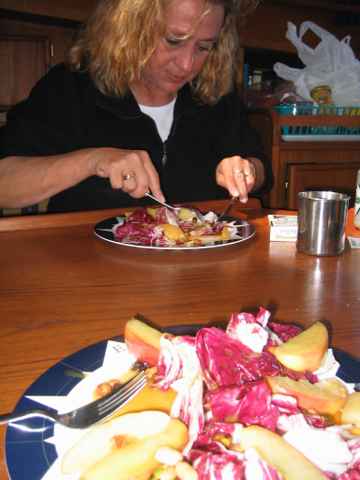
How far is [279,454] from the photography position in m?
0.33

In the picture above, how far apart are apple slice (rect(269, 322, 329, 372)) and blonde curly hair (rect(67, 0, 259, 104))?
1.09 m

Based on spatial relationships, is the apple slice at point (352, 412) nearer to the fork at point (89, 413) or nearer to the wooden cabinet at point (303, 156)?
the fork at point (89, 413)

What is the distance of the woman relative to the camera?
1.26 metres

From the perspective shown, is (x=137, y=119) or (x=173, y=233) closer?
(x=173, y=233)

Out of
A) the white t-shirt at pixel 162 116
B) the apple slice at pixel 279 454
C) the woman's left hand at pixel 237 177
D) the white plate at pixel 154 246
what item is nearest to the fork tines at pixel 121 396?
the apple slice at pixel 279 454

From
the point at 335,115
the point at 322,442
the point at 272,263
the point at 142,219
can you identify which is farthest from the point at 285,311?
the point at 335,115

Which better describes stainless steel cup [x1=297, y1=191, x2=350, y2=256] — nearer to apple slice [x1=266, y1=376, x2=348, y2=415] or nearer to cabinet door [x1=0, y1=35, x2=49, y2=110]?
apple slice [x1=266, y1=376, x2=348, y2=415]

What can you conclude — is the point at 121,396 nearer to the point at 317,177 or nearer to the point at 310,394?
the point at 310,394

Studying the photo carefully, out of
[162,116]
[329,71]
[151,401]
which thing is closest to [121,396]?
[151,401]

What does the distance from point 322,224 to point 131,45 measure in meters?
0.83

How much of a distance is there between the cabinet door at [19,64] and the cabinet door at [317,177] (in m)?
1.45

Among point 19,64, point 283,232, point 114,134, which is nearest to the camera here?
point 283,232

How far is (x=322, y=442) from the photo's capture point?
1.14 feet

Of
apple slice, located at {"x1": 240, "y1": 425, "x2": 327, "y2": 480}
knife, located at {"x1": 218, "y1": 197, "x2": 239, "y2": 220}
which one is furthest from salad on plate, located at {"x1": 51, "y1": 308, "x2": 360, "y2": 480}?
knife, located at {"x1": 218, "y1": 197, "x2": 239, "y2": 220}
